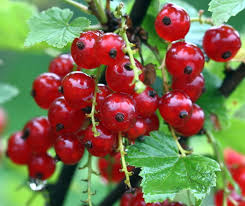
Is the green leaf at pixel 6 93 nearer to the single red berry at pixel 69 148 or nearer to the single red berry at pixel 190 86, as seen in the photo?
the single red berry at pixel 69 148

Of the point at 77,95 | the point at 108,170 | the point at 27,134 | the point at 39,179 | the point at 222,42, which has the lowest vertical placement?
the point at 108,170

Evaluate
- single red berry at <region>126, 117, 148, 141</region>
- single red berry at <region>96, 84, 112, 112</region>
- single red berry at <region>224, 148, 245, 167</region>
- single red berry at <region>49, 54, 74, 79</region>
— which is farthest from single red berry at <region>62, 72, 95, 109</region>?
single red berry at <region>224, 148, 245, 167</region>

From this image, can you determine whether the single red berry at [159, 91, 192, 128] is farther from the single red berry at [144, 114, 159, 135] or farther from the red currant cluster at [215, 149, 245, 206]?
the red currant cluster at [215, 149, 245, 206]

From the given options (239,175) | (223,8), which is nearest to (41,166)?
(223,8)

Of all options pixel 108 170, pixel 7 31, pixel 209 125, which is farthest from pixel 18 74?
pixel 209 125

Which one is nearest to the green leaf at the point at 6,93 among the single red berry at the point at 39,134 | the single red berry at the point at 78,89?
the single red berry at the point at 39,134

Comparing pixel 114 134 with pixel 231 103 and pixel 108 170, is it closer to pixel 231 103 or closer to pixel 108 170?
pixel 108 170

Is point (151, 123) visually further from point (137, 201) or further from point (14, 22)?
point (14, 22)
